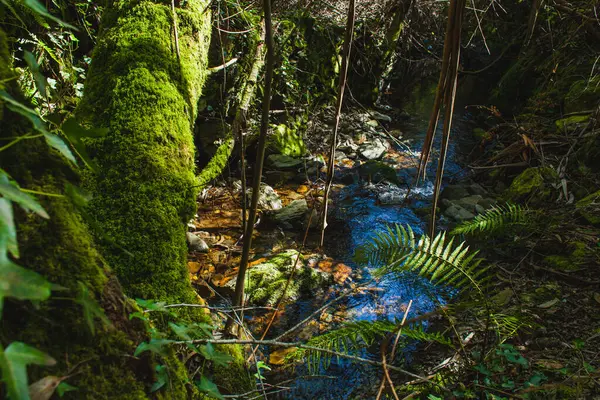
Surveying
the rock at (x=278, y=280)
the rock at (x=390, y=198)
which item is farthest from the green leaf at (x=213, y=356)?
the rock at (x=390, y=198)

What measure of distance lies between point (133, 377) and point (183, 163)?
1273mm

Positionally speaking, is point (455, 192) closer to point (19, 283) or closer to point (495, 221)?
point (495, 221)

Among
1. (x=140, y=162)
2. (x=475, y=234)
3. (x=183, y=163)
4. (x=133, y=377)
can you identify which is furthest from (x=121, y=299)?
(x=475, y=234)

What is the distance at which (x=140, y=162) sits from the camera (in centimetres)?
162

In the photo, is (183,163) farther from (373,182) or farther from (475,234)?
(373,182)

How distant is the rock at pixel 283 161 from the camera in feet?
18.3

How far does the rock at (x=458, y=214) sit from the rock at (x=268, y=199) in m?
2.07

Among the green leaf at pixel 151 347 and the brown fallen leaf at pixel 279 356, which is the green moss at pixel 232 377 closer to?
the green leaf at pixel 151 347

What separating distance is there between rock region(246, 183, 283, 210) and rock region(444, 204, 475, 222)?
207cm

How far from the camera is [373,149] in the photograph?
6.59 metres

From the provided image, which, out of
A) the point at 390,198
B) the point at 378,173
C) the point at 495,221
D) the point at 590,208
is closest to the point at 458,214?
the point at 390,198

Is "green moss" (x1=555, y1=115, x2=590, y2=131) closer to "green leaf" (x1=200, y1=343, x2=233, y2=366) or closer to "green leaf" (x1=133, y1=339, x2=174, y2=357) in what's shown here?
"green leaf" (x1=200, y1=343, x2=233, y2=366)

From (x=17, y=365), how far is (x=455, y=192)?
201 inches

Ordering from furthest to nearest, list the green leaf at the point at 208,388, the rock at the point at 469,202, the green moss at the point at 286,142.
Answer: the green moss at the point at 286,142 → the rock at the point at 469,202 → the green leaf at the point at 208,388
